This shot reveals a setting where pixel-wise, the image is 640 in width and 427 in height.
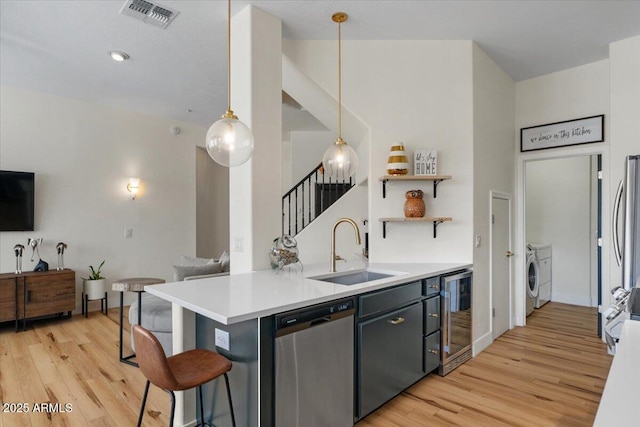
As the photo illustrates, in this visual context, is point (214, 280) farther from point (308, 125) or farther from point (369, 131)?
point (308, 125)

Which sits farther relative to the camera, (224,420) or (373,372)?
(373,372)

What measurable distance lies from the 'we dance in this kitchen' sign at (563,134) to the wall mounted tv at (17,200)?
6.09 meters

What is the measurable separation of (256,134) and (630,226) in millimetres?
3280

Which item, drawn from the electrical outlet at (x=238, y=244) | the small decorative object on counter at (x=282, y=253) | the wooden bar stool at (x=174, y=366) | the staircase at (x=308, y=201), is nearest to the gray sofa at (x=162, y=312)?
the electrical outlet at (x=238, y=244)

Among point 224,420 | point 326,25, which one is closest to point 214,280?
point 224,420

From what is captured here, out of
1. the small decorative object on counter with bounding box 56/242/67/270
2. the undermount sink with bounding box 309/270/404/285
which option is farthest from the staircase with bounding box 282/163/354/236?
the undermount sink with bounding box 309/270/404/285

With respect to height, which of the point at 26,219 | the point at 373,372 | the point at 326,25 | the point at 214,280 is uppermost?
the point at 326,25

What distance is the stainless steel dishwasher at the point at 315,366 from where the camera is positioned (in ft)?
5.65

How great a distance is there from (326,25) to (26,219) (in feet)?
14.0

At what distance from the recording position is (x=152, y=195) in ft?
18.6

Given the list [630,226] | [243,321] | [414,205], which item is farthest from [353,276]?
[630,226]

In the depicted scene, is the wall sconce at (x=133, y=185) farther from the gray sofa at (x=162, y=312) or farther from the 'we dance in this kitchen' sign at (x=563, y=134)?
the 'we dance in this kitchen' sign at (x=563, y=134)

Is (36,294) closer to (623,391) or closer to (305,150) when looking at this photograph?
(305,150)

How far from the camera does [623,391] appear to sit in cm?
91
